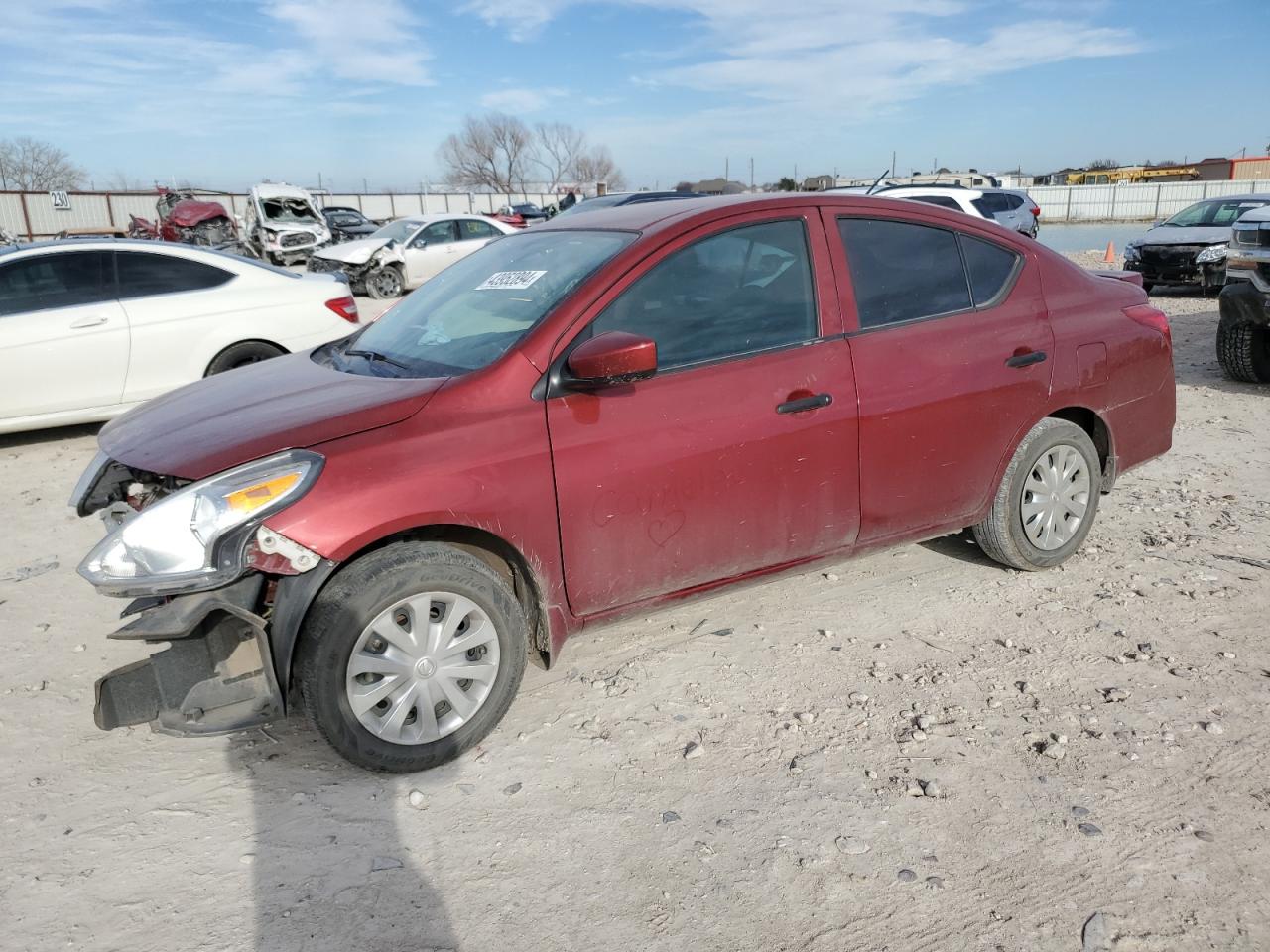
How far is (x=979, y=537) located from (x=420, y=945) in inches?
120

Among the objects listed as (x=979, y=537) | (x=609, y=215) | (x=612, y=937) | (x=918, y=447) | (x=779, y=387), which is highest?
(x=609, y=215)

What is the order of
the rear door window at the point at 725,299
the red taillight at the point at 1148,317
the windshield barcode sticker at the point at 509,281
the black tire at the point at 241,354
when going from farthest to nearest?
1. the black tire at the point at 241,354
2. the red taillight at the point at 1148,317
3. the windshield barcode sticker at the point at 509,281
4. the rear door window at the point at 725,299

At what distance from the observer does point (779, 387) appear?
349 centimetres

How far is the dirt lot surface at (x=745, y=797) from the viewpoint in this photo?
8.00 ft

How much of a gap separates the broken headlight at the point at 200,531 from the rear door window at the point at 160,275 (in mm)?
5002

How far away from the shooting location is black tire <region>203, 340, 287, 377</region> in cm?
713

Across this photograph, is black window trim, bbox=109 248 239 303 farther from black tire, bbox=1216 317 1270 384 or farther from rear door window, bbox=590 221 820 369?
black tire, bbox=1216 317 1270 384

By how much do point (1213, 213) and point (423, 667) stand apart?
17.1 m

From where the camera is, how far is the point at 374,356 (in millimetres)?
3703

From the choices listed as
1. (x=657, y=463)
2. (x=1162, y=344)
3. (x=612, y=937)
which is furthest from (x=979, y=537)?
(x=612, y=937)

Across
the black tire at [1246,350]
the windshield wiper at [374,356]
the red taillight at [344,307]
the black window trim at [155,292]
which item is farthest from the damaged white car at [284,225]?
the windshield wiper at [374,356]

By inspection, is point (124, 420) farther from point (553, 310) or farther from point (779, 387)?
point (779, 387)

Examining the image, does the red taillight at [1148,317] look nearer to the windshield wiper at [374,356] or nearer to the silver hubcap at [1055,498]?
the silver hubcap at [1055,498]

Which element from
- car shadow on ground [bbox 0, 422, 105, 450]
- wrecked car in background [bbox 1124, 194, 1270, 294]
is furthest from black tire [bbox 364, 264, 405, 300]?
wrecked car in background [bbox 1124, 194, 1270, 294]
